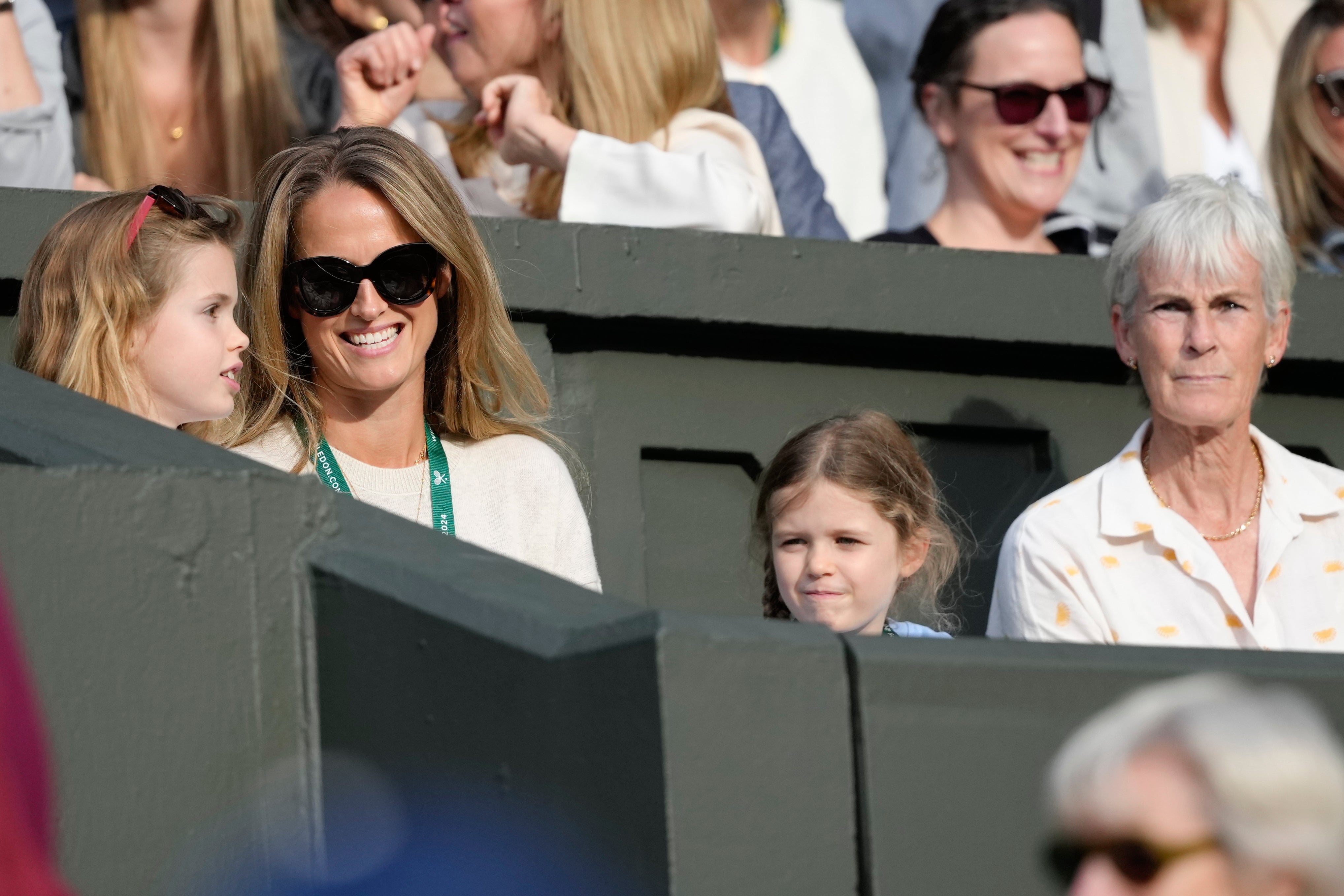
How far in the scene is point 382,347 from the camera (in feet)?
10.2

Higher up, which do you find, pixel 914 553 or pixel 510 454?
pixel 510 454

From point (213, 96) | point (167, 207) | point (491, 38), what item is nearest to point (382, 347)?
point (167, 207)

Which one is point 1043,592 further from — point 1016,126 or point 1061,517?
point 1016,126

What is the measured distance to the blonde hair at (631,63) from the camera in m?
4.05

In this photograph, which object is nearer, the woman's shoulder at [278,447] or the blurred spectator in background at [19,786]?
the blurred spectator in background at [19,786]

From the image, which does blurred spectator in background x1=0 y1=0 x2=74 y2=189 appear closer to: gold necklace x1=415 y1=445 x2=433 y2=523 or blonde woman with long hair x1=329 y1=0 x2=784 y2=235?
blonde woman with long hair x1=329 y1=0 x2=784 y2=235

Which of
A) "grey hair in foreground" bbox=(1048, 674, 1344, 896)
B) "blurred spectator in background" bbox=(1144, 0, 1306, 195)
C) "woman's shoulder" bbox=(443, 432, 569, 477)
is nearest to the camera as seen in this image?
"grey hair in foreground" bbox=(1048, 674, 1344, 896)

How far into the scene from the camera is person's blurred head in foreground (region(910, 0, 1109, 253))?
448cm

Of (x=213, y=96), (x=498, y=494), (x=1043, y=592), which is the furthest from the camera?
(x=213, y=96)

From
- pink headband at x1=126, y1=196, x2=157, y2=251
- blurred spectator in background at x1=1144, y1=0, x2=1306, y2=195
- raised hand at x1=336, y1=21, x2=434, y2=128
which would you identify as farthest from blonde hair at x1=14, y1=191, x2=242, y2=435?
blurred spectator in background at x1=1144, y1=0, x2=1306, y2=195

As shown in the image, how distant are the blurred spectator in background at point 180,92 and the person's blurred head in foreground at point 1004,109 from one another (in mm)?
1492

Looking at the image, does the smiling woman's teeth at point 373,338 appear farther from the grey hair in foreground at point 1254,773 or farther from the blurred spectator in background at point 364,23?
the grey hair in foreground at point 1254,773

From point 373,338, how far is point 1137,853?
1855mm

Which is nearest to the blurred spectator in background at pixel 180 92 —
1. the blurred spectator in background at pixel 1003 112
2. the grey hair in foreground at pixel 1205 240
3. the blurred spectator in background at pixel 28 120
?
the blurred spectator in background at pixel 28 120
